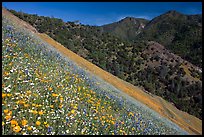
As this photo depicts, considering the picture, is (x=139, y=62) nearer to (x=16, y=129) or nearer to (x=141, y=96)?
(x=141, y=96)

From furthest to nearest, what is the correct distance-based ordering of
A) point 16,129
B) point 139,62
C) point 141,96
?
point 139,62 → point 141,96 → point 16,129

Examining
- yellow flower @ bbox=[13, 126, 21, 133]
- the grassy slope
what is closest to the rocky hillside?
the grassy slope

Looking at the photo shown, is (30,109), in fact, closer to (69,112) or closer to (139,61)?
(69,112)

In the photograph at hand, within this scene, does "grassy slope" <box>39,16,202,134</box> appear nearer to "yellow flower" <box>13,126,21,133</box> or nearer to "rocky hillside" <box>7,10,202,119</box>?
"yellow flower" <box>13,126,21,133</box>

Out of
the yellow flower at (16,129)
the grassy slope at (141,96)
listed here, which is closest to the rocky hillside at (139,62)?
the grassy slope at (141,96)

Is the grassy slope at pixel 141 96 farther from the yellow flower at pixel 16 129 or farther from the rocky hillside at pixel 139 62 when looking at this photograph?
the rocky hillside at pixel 139 62

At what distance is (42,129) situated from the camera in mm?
7250

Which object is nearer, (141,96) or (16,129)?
(16,129)

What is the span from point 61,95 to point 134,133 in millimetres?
2912

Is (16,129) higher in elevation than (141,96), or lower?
higher

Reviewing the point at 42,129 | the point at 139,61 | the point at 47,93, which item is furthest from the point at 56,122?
the point at 139,61

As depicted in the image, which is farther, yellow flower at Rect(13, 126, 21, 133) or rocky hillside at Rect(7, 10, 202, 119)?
rocky hillside at Rect(7, 10, 202, 119)

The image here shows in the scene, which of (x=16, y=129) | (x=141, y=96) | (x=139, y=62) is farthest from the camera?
(x=139, y=62)

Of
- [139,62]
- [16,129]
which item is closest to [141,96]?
[16,129]
